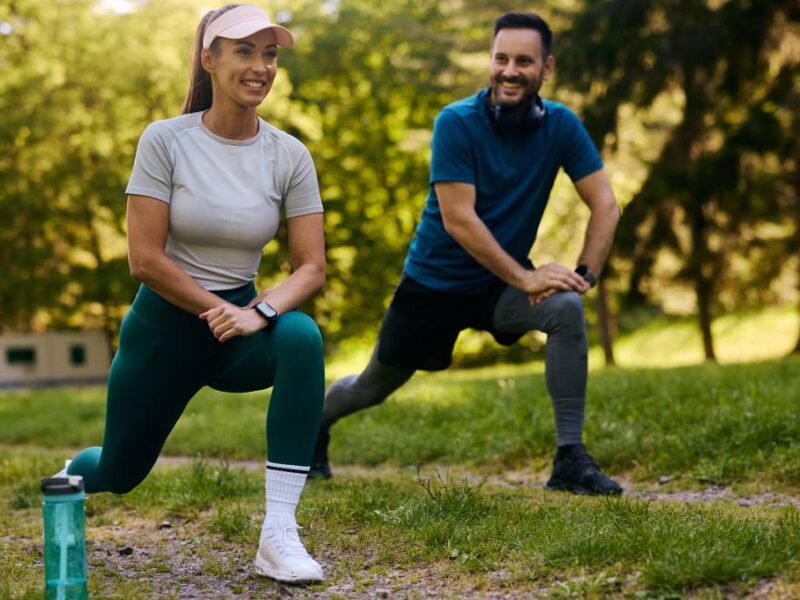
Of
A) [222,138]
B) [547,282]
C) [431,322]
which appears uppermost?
[222,138]

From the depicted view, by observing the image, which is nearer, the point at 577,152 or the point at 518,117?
the point at 518,117

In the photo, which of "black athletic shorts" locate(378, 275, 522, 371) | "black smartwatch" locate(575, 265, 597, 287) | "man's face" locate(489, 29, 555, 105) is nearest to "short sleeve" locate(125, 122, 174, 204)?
"black athletic shorts" locate(378, 275, 522, 371)

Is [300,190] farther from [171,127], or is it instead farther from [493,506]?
[493,506]

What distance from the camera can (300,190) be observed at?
4.34 meters

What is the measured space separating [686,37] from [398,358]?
12251mm

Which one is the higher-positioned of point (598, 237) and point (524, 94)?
point (524, 94)

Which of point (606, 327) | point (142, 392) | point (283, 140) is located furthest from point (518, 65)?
point (606, 327)

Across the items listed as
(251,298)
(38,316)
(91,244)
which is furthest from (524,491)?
(38,316)

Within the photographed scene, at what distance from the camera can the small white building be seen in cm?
2772

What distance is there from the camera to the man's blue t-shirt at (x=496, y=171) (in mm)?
5742

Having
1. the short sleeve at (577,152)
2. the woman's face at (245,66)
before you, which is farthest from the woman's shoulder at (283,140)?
the short sleeve at (577,152)

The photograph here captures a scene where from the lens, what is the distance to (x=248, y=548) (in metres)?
4.56

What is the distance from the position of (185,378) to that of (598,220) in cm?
265

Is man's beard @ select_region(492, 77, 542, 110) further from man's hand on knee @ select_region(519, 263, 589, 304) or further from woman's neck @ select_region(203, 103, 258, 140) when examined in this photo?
woman's neck @ select_region(203, 103, 258, 140)
